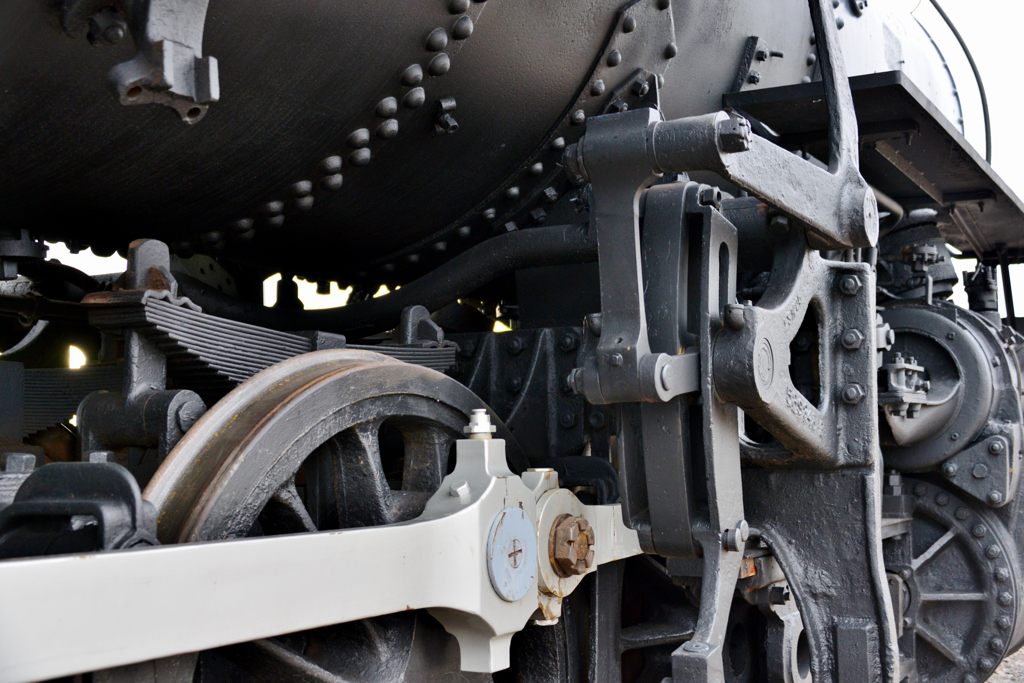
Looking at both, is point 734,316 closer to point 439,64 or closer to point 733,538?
point 733,538

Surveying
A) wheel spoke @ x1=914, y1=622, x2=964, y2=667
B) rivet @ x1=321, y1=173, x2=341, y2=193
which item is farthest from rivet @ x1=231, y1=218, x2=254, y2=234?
wheel spoke @ x1=914, y1=622, x2=964, y2=667

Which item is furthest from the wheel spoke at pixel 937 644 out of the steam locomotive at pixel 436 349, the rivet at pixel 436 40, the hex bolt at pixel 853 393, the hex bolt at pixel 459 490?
the rivet at pixel 436 40

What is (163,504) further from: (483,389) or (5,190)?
(483,389)

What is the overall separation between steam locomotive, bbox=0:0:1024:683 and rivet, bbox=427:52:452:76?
0.10ft

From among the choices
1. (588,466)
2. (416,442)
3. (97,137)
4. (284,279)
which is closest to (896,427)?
(588,466)

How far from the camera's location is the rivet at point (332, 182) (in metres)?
1.77

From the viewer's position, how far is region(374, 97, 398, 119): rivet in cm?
167

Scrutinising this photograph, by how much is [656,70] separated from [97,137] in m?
1.16

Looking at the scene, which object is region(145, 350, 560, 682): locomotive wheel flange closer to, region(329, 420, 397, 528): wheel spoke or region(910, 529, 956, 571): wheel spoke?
region(329, 420, 397, 528): wheel spoke

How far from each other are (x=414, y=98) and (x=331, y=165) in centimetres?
20

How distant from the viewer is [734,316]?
157cm

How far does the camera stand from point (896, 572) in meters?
2.95

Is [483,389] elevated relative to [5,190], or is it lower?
lower

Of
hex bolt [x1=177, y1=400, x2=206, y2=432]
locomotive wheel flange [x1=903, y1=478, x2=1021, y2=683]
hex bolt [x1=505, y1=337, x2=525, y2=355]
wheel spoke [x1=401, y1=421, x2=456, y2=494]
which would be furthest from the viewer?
locomotive wheel flange [x1=903, y1=478, x2=1021, y2=683]
